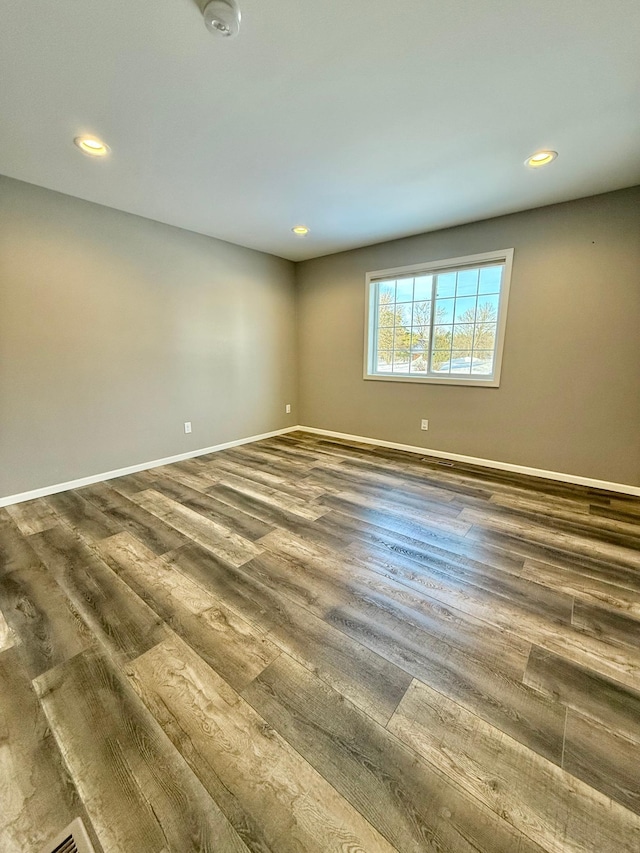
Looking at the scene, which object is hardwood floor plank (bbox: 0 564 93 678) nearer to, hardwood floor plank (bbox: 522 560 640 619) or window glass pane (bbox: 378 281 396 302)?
hardwood floor plank (bbox: 522 560 640 619)

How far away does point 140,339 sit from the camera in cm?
345

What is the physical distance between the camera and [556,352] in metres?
3.20

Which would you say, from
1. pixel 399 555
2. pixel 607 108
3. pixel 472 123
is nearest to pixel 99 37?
pixel 472 123

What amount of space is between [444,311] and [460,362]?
62 cm

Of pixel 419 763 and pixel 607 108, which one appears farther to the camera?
pixel 607 108

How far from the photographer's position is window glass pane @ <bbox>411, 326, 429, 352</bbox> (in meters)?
4.04

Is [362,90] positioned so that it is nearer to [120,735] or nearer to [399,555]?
[399,555]

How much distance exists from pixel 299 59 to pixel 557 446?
11.5 ft

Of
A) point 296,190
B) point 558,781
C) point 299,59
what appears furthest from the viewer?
point 296,190


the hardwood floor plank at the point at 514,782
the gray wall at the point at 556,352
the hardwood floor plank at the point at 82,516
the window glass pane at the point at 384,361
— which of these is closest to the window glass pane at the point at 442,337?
the gray wall at the point at 556,352

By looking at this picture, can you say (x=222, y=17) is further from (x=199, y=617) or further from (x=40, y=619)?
(x=40, y=619)

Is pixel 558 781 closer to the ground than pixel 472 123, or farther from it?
closer to the ground

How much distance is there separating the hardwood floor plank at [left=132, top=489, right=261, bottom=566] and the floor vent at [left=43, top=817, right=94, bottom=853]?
1.15m

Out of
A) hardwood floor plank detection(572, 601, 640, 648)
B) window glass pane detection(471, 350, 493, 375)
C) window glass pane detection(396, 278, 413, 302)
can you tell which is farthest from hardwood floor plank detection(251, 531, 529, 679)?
window glass pane detection(396, 278, 413, 302)
